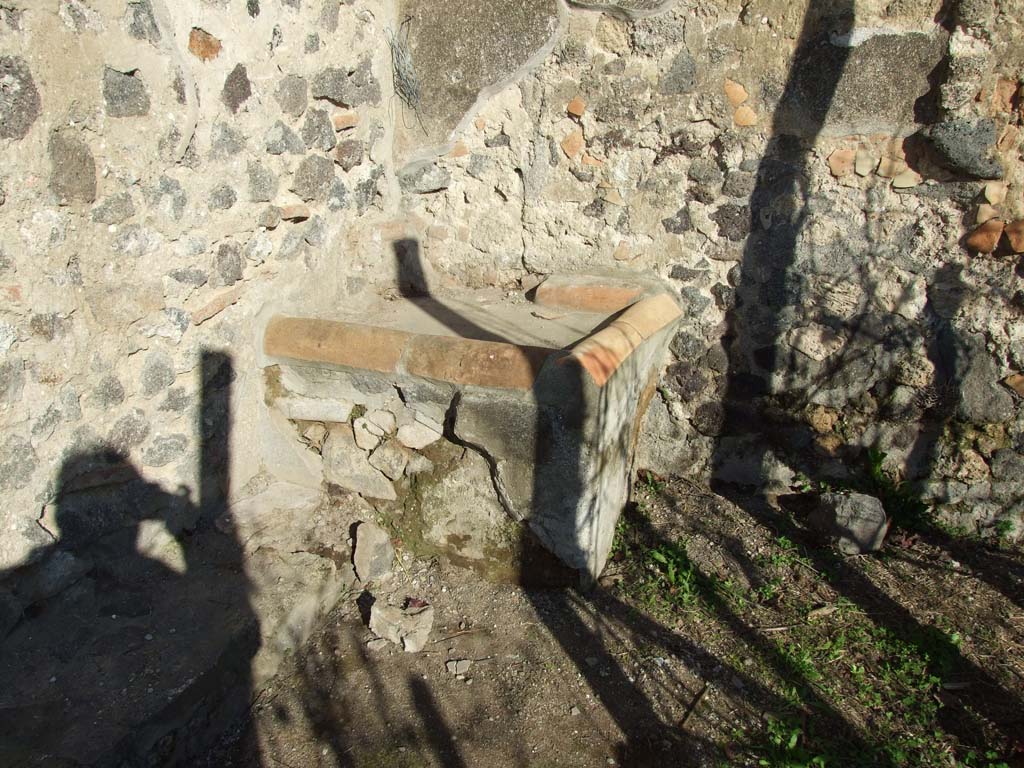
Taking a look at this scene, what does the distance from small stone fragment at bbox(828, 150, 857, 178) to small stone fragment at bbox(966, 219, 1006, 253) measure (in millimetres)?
520

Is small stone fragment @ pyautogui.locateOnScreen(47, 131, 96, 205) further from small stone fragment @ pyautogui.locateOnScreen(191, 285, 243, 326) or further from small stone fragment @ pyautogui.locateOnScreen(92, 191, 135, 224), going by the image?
small stone fragment @ pyautogui.locateOnScreen(191, 285, 243, 326)

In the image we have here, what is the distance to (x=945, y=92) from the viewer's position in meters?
2.62

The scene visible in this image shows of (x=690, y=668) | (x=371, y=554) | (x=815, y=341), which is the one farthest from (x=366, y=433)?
(x=815, y=341)

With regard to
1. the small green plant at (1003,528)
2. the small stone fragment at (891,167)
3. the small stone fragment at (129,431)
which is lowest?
the small green plant at (1003,528)

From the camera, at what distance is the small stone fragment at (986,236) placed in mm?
2719

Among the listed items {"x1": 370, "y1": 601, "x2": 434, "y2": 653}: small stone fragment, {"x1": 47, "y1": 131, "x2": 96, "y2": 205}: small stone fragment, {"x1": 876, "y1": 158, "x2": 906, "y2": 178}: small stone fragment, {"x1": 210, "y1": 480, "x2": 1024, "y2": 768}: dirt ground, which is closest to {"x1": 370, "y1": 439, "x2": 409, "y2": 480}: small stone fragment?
{"x1": 210, "y1": 480, "x2": 1024, "y2": 768}: dirt ground

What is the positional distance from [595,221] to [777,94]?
0.91m

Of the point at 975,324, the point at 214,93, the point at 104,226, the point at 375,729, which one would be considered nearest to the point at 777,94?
the point at 975,324

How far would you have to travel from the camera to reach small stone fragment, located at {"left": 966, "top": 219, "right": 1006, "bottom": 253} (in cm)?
272

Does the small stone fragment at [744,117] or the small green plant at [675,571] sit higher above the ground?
the small stone fragment at [744,117]

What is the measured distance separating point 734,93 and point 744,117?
4.1 inches

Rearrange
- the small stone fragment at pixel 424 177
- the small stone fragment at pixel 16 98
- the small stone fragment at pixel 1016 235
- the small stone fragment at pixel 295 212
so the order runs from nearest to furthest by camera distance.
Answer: the small stone fragment at pixel 16 98, the small stone fragment at pixel 1016 235, the small stone fragment at pixel 295 212, the small stone fragment at pixel 424 177

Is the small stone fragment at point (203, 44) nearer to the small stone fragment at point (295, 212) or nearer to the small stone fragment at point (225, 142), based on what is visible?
the small stone fragment at point (225, 142)

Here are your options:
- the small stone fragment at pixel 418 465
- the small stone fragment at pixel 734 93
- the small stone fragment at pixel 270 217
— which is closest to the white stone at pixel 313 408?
the small stone fragment at pixel 418 465
